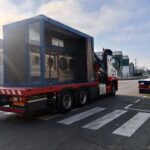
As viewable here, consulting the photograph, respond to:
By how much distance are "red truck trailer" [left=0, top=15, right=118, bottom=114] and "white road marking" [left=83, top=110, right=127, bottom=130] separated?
1714 mm

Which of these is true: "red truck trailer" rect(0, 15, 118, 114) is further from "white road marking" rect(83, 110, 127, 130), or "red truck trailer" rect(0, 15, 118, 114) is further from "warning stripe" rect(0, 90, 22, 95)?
"white road marking" rect(83, 110, 127, 130)

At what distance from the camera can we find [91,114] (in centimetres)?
838

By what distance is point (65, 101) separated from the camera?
8.77m

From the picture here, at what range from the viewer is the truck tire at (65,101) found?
27.3 feet

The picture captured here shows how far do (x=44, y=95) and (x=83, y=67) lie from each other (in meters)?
3.82

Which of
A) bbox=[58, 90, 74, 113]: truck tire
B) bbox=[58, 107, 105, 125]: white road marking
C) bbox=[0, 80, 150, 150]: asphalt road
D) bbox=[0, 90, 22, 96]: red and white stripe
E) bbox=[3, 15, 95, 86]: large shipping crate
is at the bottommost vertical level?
bbox=[0, 80, 150, 150]: asphalt road

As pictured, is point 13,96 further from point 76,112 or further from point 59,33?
point 59,33

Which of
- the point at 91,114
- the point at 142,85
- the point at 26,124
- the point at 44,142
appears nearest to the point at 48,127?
the point at 26,124

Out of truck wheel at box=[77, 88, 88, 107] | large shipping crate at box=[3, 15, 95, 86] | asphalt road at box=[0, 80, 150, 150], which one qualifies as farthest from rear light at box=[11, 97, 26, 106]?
truck wheel at box=[77, 88, 88, 107]

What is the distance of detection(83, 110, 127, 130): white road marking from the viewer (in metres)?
6.65

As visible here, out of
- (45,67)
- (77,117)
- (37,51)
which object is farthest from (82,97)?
(37,51)

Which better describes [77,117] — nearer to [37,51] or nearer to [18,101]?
[18,101]

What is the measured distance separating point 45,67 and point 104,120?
3068 mm

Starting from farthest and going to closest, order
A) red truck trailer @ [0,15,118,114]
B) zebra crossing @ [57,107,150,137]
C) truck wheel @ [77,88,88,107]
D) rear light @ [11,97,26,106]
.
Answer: truck wheel @ [77,88,88,107]
red truck trailer @ [0,15,118,114]
rear light @ [11,97,26,106]
zebra crossing @ [57,107,150,137]
